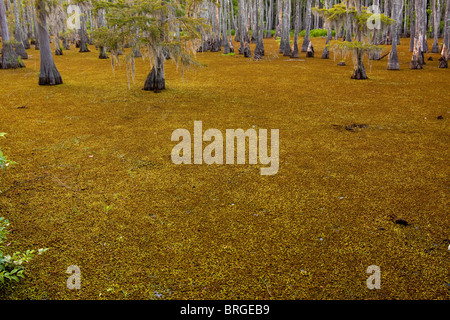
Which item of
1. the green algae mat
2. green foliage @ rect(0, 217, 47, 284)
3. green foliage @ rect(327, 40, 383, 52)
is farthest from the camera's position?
green foliage @ rect(327, 40, 383, 52)

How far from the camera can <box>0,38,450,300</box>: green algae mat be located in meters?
2.55

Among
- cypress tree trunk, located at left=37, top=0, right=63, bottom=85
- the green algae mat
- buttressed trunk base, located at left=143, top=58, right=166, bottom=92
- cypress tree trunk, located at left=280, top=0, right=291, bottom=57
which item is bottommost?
the green algae mat

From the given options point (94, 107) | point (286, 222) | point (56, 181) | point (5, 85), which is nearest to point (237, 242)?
point (286, 222)

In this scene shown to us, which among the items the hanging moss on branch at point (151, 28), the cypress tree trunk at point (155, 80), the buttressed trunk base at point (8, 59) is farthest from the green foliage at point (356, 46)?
the buttressed trunk base at point (8, 59)

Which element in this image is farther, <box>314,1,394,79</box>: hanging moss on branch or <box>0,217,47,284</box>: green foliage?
<box>314,1,394,79</box>: hanging moss on branch

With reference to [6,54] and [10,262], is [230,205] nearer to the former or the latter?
[10,262]

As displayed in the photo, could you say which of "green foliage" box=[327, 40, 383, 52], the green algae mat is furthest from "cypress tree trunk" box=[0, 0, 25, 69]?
"green foliage" box=[327, 40, 383, 52]

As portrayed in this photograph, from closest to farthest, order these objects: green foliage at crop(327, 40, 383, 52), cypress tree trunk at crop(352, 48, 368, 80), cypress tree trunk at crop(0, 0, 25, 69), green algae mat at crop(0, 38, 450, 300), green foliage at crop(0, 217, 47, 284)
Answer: green foliage at crop(0, 217, 47, 284) → green algae mat at crop(0, 38, 450, 300) → green foliage at crop(327, 40, 383, 52) → cypress tree trunk at crop(352, 48, 368, 80) → cypress tree trunk at crop(0, 0, 25, 69)

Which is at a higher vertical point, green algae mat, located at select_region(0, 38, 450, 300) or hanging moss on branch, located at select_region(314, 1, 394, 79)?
hanging moss on branch, located at select_region(314, 1, 394, 79)

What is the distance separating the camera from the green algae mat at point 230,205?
255 centimetres

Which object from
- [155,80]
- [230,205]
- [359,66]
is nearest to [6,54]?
[155,80]

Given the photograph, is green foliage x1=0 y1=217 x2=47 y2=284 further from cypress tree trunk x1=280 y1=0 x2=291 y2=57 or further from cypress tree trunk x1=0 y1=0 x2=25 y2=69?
cypress tree trunk x1=280 y1=0 x2=291 y2=57

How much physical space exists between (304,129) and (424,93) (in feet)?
17.2

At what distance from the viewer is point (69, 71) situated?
14344 mm
